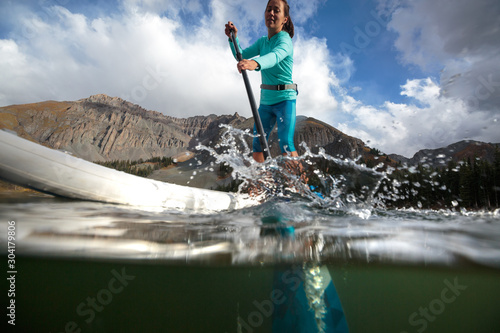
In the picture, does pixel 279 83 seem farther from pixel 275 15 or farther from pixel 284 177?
pixel 284 177

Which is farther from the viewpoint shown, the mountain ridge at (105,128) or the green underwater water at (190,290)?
the mountain ridge at (105,128)

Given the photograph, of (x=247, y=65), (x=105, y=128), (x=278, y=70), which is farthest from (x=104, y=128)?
(x=247, y=65)

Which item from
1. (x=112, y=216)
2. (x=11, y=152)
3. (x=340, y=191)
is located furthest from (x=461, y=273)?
(x=11, y=152)

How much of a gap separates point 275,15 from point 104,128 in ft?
415

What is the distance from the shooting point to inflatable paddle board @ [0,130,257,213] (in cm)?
175

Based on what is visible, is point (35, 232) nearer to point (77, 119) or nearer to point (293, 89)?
point (293, 89)

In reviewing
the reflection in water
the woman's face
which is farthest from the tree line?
the reflection in water

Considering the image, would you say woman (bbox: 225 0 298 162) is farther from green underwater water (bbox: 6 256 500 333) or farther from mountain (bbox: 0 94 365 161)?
mountain (bbox: 0 94 365 161)

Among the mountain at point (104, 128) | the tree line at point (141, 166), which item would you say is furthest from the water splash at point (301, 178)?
the mountain at point (104, 128)

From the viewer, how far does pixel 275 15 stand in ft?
11.9

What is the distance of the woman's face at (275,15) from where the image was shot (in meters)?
3.61

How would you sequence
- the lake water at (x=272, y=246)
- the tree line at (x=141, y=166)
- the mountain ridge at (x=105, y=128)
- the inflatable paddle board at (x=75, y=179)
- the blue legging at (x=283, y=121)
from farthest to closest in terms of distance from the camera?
the mountain ridge at (x=105, y=128) < the tree line at (x=141, y=166) < the blue legging at (x=283, y=121) < the lake water at (x=272, y=246) < the inflatable paddle board at (x=75, y=179)

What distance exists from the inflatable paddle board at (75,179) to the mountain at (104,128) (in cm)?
7551

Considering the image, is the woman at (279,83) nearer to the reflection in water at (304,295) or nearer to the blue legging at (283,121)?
the blue legging at (283,121)
